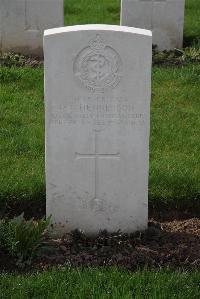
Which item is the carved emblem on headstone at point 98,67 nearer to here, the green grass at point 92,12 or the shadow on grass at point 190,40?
the shadow on grass at point 190,40

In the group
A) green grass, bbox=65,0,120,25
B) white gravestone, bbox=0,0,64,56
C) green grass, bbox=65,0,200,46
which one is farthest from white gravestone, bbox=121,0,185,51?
white gravestone, bbox=0,0,64,56

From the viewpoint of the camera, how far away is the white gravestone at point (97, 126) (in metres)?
4.29

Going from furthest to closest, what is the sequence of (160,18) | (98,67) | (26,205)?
1. (160,18)
2. (26,205)
3. (98,67)

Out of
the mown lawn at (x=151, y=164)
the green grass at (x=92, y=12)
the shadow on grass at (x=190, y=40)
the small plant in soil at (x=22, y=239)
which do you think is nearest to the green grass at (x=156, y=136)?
the mown lawn at (x=151, y=164)

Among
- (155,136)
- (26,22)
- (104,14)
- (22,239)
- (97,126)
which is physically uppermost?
(104,14)

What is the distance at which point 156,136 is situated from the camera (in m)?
6.18

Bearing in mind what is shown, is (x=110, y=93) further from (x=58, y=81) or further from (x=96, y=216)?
(x=96, y=216)

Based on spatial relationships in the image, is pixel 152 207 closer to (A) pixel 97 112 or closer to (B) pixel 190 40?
(A) pixel 97 112

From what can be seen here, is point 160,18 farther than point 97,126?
Yes

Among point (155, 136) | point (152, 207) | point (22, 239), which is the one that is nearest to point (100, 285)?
point (22, 239)

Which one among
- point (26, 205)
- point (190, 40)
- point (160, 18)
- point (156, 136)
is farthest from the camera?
point (190, 40)

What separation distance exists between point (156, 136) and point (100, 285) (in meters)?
2.55

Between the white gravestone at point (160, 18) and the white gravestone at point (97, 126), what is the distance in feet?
16.3

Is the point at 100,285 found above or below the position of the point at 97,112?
below
